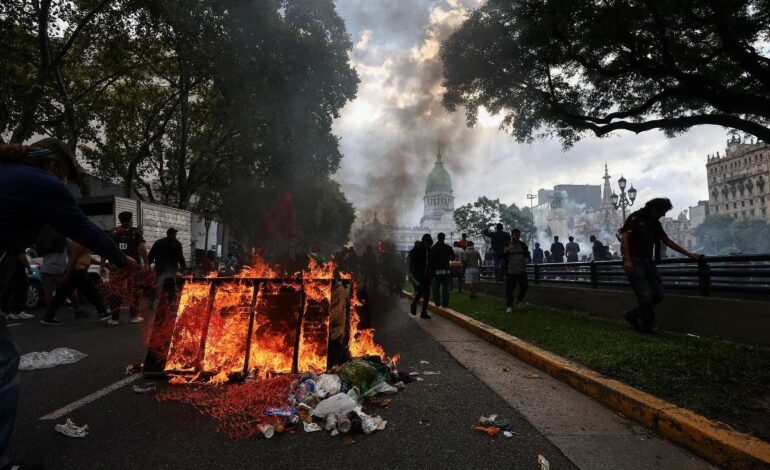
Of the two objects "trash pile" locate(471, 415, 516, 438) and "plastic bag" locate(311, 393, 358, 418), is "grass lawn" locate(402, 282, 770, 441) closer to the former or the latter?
"trash pile" locate(471, 415, 516, 438)

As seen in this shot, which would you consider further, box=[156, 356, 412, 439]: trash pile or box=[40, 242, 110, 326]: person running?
box=[40, 242, 110, 326]: person running

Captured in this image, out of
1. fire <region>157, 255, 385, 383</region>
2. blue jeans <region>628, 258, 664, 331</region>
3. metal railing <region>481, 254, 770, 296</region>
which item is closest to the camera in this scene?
fire <region>157, 255, 385, 383</region>

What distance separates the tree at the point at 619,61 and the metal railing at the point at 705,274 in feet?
10.5

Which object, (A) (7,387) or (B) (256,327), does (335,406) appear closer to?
(B) (256,327)

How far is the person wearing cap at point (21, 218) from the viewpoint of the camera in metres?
2.31

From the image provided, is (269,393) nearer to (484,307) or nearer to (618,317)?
(618,317)

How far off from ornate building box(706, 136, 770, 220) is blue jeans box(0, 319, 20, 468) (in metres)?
102

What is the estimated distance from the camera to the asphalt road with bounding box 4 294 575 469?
2.66 metres

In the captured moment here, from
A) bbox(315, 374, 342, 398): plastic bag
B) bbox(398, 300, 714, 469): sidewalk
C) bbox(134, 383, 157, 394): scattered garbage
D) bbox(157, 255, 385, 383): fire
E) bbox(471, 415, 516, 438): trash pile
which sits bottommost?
bbox(398, 300, 714, 469): sidewalk

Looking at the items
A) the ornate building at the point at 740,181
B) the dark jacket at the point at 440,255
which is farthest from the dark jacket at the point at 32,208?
the ornate building at the point at 740,181

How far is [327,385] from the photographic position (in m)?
3.74

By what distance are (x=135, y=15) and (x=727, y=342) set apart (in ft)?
58.8

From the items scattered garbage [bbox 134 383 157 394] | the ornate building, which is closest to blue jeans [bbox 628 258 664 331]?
scattered garbage [bbox 134 383 157 394]

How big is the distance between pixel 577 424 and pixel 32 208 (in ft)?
12.7
